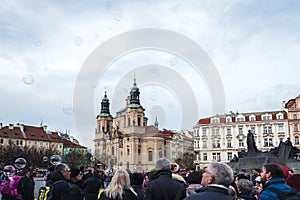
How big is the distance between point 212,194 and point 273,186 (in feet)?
4.03

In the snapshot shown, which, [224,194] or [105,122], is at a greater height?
[105,122]

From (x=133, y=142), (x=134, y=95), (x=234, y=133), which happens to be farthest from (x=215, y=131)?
(x=134, y=95)

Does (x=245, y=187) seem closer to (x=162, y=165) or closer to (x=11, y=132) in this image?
(x=162, y=165)

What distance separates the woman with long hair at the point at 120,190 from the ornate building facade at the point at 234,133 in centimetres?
5907

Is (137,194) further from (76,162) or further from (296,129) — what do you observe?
(76,162)

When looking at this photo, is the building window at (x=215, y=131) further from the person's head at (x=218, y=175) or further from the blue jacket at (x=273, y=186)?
the person's head at (x=218, y=175)

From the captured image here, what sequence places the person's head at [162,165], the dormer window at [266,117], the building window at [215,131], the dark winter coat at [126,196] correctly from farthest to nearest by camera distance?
1. the building window at [215,131]
2. the dormer window at [266,117]
3. the dark winter coat at [126,196]
4. the person's head at [162,165]

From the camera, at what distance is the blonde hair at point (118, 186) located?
5116 millimetres

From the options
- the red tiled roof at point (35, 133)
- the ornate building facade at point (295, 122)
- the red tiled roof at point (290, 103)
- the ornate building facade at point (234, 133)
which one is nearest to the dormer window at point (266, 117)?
the ornate building facade at point (234, 133)

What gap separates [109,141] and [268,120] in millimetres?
54947

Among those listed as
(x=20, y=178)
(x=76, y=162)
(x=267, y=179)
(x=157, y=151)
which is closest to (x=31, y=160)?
(x=76, y=162)

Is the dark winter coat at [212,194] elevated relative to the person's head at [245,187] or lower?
elevated

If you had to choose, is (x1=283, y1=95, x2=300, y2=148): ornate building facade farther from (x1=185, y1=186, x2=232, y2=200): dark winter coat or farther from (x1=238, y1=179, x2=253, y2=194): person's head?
(x1=185, y1=186, x2=232, y2=200): dark winter coat

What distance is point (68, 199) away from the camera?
19.1 feet
